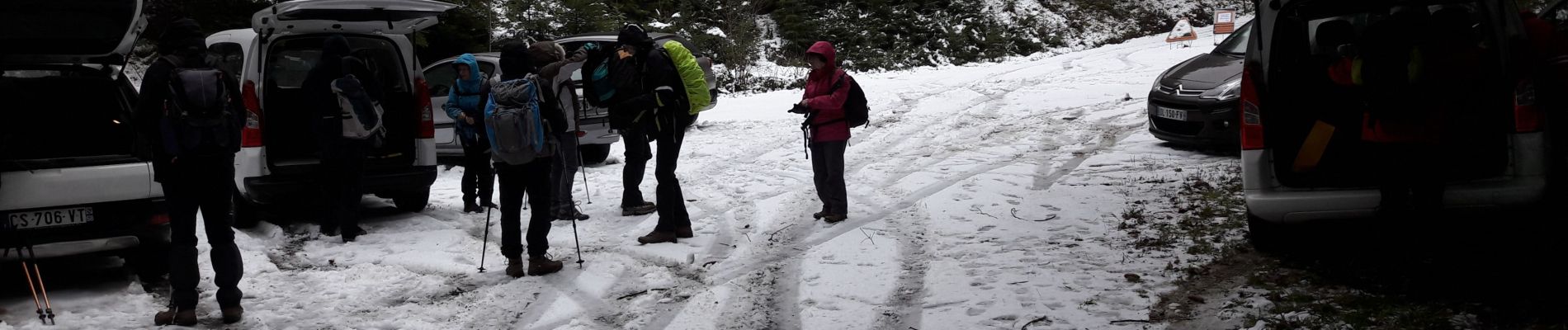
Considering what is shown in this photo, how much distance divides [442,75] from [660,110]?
16.9ft

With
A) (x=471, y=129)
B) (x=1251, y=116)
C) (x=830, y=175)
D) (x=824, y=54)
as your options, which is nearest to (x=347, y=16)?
(x=471, y=129)

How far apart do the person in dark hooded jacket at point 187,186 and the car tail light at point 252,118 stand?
206 centimetres

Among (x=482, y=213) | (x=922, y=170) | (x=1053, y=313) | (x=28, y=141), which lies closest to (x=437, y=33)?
(x=482, y=213)

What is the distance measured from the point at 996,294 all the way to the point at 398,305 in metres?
3.09

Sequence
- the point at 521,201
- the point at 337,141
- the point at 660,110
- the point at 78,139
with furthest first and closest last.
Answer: the point at 337,141
the point at 660,110
the point at 521,201
the point at 78,139

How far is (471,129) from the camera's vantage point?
25.3ft

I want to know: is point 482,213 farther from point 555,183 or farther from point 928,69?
point 928,69

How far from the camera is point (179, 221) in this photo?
4.80 metres

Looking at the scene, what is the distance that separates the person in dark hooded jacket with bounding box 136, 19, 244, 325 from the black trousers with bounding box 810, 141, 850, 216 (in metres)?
3.73

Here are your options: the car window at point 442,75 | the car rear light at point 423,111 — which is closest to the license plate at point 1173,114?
the car rear light at point 423,111

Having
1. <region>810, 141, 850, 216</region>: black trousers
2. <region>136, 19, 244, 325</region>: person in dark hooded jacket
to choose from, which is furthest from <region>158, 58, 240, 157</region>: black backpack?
<region>810, 141, 850, 216</region>: black trousers

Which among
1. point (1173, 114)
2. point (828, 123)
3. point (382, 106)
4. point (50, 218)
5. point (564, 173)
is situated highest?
point (382, 106)

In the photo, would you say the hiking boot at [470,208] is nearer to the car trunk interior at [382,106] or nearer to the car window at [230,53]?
the car trunk interior at [382,106]

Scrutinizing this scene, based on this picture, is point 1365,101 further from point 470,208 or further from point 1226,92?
point 470,208
